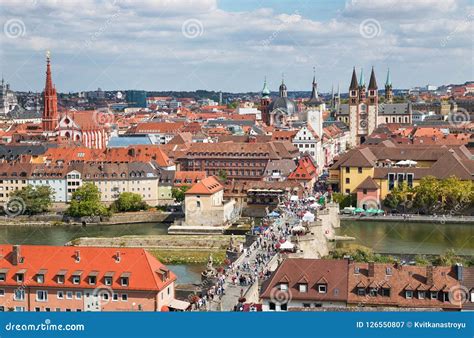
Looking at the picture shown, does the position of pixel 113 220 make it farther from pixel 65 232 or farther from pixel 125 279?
pixel 125 279

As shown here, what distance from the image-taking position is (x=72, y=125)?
157 ft

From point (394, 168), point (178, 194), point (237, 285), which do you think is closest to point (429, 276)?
point (237, 285)

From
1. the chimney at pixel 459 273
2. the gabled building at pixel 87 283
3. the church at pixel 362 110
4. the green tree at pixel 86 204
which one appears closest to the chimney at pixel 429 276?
the chimney at pixel 459 273

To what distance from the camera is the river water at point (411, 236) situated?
84.9 feet

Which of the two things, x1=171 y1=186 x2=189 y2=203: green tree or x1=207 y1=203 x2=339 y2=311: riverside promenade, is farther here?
x1=171 y1=186 x2=189 y2=203: green tree

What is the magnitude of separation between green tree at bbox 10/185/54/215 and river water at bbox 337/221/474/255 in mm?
12312

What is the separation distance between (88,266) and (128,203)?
1868 cm

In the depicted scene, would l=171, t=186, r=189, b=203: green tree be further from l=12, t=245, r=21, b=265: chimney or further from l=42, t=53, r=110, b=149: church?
l=12, t=245, r=21, b=265: chimney

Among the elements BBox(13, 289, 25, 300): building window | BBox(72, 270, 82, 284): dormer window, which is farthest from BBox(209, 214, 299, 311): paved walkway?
BBox(13, 289, 25, 300): building window

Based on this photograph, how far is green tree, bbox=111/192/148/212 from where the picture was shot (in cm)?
3462

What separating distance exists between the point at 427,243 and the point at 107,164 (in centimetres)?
1529

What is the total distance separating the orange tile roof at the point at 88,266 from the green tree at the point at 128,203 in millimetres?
17971

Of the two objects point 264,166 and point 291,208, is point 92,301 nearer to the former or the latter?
point 291,208

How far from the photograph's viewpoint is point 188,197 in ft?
104
